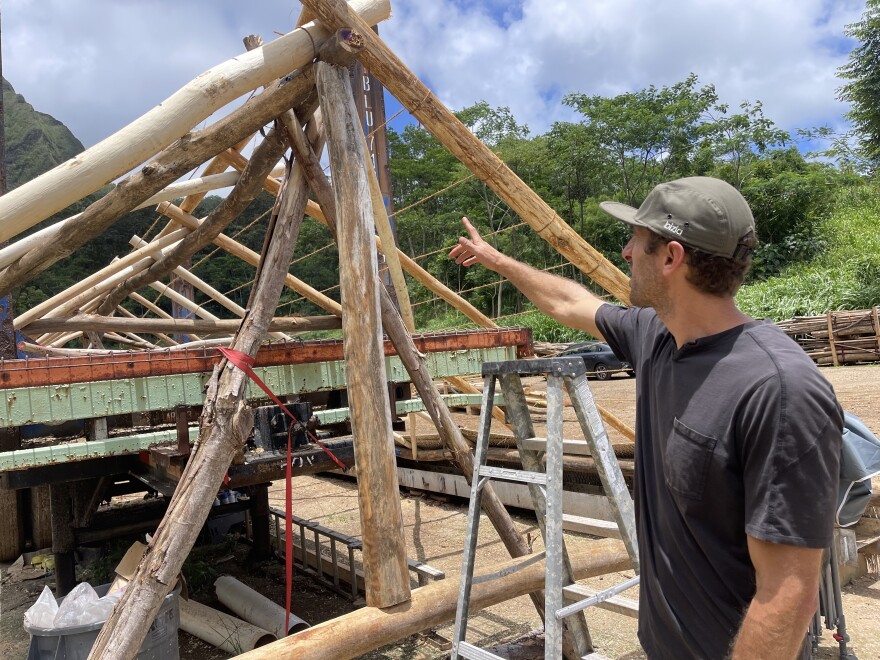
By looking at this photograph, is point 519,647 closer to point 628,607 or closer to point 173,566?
point 628,607

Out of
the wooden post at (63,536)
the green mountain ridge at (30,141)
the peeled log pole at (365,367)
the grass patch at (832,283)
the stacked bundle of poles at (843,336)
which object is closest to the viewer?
the peeled log pole at (365,367)

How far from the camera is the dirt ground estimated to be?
4348 mm

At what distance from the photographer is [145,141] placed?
302 centimetres

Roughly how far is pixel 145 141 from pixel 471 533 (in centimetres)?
233

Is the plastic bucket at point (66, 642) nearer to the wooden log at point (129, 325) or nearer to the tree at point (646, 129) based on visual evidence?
the wooden log at point (129, 325)

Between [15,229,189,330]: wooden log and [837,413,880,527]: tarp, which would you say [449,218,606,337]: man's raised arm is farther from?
[15,229,189,330]: wooden log

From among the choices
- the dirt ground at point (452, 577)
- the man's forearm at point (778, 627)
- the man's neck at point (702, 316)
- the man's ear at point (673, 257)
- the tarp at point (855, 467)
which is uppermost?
the man's ear at point (673, 257)

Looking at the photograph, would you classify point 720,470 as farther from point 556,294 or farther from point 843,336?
point 843,336

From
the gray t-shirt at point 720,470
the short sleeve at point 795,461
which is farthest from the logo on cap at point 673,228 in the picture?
the short sleeve at point 795,461

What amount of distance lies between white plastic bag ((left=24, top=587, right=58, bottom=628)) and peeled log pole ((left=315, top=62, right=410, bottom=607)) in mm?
1582

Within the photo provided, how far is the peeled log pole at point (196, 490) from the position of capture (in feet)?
8.77

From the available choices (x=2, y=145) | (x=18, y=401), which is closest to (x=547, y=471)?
(x=18, y=401)

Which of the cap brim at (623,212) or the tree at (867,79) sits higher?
the tree at (867,79)

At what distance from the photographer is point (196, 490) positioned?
2873mm
